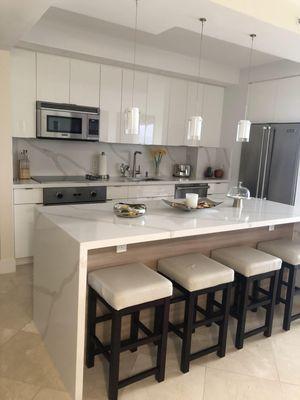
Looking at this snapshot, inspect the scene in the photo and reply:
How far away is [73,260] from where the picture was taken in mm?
1848

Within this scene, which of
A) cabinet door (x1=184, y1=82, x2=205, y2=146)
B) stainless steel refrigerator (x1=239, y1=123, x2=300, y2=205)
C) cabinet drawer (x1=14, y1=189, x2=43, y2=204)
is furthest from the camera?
cabinet door (x1=184, y1=82, x2=205, y2=146)

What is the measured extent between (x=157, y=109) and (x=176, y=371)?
3385mm

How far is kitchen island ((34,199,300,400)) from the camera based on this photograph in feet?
6.09

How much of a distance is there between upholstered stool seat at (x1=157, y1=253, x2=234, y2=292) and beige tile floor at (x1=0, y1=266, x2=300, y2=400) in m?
0.60

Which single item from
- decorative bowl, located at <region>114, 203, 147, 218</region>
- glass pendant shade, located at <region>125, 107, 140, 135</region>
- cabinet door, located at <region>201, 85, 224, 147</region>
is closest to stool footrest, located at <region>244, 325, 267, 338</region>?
decorative bowl, located at <region>114, 203, 147, 218</region>

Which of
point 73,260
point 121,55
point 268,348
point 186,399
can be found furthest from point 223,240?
point 121,55

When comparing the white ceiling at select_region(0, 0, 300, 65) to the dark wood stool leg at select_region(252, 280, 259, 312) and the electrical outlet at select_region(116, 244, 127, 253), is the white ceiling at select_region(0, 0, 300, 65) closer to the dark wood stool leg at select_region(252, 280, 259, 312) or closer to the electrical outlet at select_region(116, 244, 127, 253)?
the electrical outlet at select_region(116, 244, 127, 253)

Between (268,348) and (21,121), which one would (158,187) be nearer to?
(21,121)

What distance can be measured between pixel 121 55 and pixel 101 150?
131 cm

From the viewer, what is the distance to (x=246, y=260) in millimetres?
2449

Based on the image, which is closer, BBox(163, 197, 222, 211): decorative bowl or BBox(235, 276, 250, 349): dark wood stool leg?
BBox(235, 276, 250, 349): dark wood stool leg

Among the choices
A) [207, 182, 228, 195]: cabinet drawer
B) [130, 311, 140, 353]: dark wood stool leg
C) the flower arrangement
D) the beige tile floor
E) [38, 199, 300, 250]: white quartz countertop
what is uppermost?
the flower arrangement

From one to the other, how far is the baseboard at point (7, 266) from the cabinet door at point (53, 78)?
1827mm

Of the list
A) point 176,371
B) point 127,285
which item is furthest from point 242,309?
point 127,285
